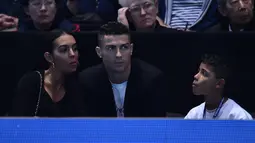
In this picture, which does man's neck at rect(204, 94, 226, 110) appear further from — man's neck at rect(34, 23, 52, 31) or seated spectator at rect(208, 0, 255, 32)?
man's neck at rect(34, 23, 52, 31)

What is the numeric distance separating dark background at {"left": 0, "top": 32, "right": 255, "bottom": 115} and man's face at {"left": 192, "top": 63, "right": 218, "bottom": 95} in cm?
25

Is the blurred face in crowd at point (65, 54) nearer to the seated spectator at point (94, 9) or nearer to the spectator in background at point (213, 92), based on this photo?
the seated spectator at point (94, 9)

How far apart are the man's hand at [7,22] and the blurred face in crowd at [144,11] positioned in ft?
2.31

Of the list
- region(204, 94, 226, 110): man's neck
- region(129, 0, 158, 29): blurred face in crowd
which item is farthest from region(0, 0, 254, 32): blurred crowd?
region(204, 94, 226, 110): man's neck

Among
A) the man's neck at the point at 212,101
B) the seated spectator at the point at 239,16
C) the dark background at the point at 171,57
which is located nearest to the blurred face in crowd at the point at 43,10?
the dark background at the point at 171,57

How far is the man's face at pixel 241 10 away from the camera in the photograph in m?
3.59

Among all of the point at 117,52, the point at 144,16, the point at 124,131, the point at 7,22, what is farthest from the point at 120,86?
the point at 124,131

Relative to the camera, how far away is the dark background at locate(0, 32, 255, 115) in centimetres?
329

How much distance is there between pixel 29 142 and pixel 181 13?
2.04 m

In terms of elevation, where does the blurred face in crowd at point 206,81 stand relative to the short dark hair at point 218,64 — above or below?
below

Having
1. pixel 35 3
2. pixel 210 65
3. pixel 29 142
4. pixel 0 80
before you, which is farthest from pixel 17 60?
pixel 29 142

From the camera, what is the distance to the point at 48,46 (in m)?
3.26

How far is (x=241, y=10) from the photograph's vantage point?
11.8ft

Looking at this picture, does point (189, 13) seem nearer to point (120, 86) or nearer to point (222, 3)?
point (222, 3)
